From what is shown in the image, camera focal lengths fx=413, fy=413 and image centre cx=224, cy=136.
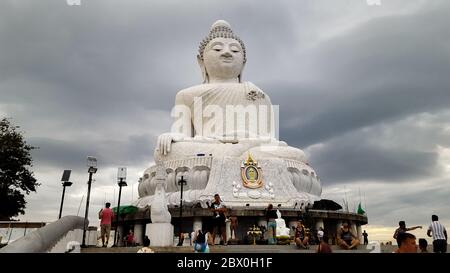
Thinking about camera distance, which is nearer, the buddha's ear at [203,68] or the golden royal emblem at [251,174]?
the golden royal emblem at [251,174]

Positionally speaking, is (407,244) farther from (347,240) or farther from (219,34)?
(219,34)

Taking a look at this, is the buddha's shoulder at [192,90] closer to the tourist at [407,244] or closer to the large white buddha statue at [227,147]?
the large white buddha statue at [227,147]

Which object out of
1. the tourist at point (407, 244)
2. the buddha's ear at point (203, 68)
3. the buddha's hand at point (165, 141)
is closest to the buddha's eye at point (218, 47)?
the buddha's ear at point (203, 68)

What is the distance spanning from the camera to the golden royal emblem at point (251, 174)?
679 inches

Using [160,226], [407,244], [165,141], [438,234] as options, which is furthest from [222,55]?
[407,244]

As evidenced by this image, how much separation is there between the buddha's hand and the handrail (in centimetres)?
806

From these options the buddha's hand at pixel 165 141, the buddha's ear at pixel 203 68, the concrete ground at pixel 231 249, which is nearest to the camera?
the concrete ground at pixel 231 249

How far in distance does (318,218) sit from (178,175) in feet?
20.0

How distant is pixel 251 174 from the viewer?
57.4 feet

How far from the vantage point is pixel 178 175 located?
58.5 ft

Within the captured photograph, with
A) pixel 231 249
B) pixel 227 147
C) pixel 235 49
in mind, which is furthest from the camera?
pixel 235 49

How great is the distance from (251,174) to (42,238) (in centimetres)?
1157
